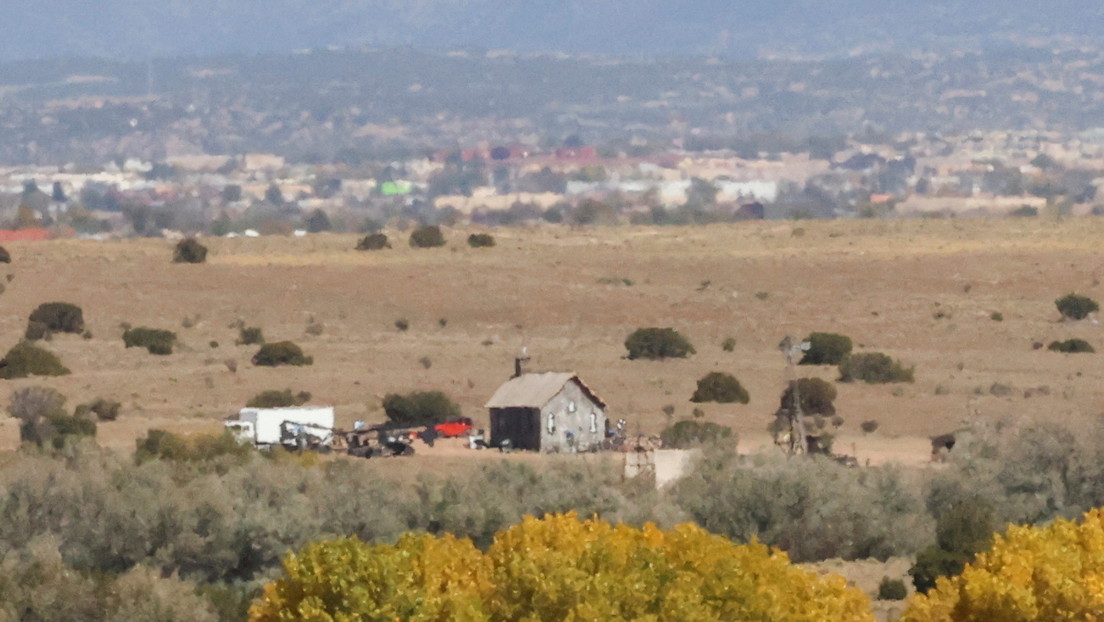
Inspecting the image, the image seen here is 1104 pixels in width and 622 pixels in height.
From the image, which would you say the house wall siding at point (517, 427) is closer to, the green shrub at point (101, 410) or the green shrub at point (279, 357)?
the green shrub at point (101, 410)

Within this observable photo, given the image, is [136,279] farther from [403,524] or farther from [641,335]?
[403,524]

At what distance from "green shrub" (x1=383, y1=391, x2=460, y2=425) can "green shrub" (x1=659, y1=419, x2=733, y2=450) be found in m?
4.23

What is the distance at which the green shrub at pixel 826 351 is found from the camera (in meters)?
53.0

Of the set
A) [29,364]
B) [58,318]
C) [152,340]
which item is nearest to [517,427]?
[29,364]

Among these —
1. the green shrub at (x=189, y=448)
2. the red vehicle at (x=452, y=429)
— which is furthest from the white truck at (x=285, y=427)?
the red vehicle at (x=452, y=429)

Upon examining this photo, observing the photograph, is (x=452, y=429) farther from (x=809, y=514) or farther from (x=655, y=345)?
(x=655, y=345)

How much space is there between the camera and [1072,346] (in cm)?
5509

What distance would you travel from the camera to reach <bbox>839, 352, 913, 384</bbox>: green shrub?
164ft

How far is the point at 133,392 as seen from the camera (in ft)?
155

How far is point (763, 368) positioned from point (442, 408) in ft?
34.7

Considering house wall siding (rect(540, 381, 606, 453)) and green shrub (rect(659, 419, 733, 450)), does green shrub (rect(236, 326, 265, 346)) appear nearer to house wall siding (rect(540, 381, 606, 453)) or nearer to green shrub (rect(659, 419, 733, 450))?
green shrub (rect(659, 419, 733, 450))

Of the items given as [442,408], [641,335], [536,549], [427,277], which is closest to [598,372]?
[641,335]

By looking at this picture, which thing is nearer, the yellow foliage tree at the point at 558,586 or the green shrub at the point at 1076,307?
the yellow foliage tree at the point at 558,586

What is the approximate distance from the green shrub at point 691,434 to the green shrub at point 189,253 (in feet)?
103
